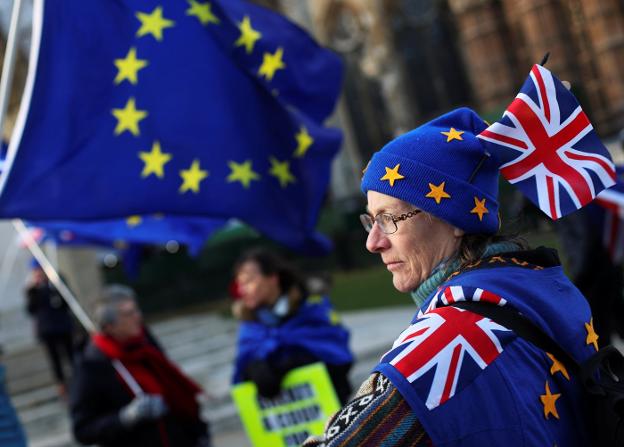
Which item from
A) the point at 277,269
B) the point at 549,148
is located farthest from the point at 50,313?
the point at 549,148

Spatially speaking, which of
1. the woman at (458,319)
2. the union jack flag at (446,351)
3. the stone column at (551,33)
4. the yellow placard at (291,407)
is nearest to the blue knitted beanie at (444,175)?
the woman at (458,319)

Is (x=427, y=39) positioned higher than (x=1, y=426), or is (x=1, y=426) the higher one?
(x=427, y=39)

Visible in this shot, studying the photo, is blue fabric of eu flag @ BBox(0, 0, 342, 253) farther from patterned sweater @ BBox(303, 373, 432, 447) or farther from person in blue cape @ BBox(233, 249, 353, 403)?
patterned sweater @ BBox(303, 373, 432, 447)

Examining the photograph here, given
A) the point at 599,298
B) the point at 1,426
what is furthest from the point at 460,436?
the point at 599,298

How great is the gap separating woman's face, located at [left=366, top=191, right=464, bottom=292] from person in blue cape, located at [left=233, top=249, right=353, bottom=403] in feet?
7.95

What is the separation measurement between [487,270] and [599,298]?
4.02 m

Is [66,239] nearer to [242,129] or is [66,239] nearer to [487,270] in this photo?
[242,129]

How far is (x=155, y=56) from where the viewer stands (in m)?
4.50

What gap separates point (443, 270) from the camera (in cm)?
184

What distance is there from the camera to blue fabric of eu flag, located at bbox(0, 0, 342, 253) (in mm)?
4219

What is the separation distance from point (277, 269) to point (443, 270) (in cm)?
262

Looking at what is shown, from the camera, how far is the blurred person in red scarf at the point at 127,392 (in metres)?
4.09

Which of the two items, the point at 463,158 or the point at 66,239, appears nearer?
the point at 463,158

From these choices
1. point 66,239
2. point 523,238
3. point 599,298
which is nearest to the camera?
point 523,238
